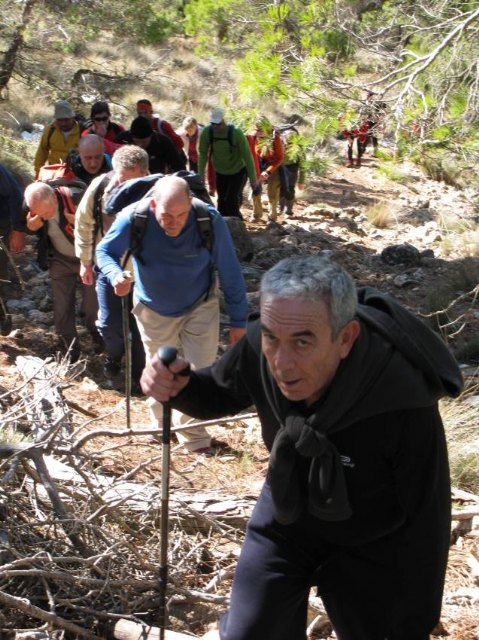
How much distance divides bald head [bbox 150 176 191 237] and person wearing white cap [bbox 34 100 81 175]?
4.74 meters

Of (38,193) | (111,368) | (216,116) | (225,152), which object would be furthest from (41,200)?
(225,152)

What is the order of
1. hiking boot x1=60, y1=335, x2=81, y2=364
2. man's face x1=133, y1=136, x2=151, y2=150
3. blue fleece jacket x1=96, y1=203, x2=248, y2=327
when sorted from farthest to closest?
man's face x1=133, y1=136, x2=151, y2=150 → hiking boot x1=60, y1=335, x2=81, y2=364 → blue fleece jacket x1=96, y1=203, x2=248, y2=327

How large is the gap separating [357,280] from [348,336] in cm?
985

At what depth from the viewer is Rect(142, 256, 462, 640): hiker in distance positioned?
8.36 feet

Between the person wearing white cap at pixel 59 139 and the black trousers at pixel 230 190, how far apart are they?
281 cm

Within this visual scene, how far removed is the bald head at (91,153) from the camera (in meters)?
7.41

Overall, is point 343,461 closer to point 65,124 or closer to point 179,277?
point 179,277

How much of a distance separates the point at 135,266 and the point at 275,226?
8918 mm

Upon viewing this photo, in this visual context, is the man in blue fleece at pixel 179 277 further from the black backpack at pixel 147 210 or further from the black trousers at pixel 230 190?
the black trousers at pixel 230 190

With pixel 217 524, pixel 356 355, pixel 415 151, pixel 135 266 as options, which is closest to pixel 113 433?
pixel 217 524

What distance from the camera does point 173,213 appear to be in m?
5.19

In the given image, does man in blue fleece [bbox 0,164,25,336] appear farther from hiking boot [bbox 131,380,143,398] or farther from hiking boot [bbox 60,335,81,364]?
hiking boot [bbox 131,380,143,398]

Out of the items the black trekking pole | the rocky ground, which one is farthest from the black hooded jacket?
the rocky ground

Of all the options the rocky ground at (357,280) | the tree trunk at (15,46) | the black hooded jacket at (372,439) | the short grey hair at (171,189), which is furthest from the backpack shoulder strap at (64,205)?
the tree trunk at (15,46)
